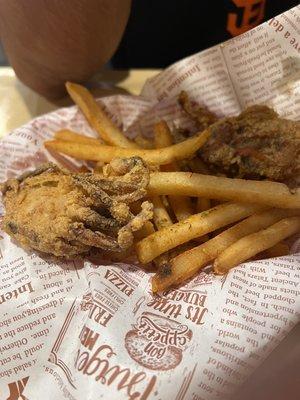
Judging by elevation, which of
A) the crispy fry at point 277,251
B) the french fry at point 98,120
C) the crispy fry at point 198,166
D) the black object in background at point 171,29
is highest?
the black object in background at point 171,29

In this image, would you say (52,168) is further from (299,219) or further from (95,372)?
(299,219)

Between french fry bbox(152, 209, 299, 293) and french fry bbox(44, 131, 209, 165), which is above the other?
french fry bbox(44, 131, 209, 165)

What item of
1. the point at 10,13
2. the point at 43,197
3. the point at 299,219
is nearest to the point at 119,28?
the point at 10,13

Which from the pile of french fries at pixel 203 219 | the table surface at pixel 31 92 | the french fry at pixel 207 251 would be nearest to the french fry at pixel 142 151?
the pile of french fries at pixel 203 219

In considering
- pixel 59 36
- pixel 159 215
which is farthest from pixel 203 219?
pixel 59 36

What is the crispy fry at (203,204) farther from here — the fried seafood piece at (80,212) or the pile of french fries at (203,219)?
the fried seafood piece at (80,212)

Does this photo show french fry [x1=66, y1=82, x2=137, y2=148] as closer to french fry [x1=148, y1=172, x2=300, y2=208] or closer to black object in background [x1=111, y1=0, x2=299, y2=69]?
french fry [x1=148, y1=172, x2=300, y2=208]

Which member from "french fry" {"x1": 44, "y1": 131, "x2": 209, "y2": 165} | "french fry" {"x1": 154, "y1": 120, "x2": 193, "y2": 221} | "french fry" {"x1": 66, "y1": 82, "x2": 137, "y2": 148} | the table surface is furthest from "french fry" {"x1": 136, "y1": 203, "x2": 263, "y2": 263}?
the table surface
